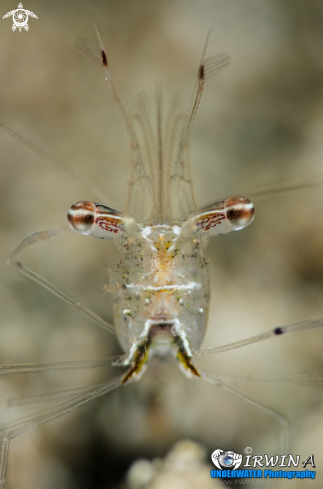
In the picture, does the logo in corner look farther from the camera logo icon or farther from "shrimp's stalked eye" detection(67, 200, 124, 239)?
the camera logo icon

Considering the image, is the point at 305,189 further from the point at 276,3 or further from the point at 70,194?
the point at 70,194

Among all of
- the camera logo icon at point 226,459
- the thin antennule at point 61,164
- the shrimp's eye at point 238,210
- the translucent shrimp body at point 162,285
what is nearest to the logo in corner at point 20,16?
the thin antennule at point 61,164

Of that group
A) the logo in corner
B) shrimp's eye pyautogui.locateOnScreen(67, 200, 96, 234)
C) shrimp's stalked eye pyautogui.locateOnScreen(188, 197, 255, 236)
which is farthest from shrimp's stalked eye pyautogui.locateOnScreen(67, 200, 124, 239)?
the logo in corner

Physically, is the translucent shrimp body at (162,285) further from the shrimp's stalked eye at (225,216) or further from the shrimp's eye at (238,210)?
the shrimp's eye at (238,210)

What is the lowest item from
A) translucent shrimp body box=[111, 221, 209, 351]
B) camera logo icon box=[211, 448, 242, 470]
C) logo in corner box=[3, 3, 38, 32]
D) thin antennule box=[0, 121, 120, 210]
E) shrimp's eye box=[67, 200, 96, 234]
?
camera logo icon box=[211, 448, 242, 470]

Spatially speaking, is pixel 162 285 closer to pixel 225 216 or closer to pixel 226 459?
pixel 225 216

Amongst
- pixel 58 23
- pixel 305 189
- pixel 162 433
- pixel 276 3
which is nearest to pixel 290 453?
pixel 162 433
